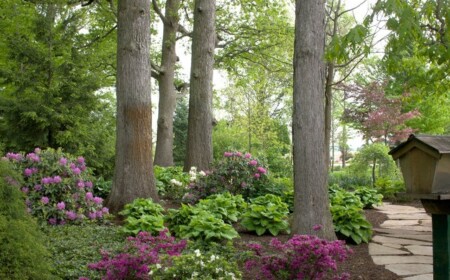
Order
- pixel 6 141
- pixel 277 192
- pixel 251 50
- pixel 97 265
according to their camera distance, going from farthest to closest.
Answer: pixel 251 50 < pixel 6 141 < pixel 277 192 < pixel 97 265

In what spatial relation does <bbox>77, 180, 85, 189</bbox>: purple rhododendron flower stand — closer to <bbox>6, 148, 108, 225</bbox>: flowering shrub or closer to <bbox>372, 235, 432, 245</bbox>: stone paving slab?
<bbox>6, 148, 108, 225</bbox>: flowering shrub

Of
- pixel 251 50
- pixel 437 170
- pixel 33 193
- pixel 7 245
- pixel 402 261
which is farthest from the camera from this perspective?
pixel 251 50

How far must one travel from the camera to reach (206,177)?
918cm

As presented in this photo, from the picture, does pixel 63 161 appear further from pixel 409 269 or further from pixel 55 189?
pixel 409 269

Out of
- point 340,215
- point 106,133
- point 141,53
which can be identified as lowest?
point 340,215

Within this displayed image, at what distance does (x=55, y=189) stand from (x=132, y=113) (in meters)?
1.68

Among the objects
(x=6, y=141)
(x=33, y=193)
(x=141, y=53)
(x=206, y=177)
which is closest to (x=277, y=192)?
(x=206, y=177)

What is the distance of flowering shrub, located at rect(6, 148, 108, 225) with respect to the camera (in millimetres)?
7078

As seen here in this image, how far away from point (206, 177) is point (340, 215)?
3.33 metres

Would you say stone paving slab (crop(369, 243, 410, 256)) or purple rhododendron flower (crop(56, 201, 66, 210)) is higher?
purple rhododendron flower (crop(56, 201, 66, 210))

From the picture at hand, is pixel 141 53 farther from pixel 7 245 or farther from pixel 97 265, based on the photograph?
pixel 7 245

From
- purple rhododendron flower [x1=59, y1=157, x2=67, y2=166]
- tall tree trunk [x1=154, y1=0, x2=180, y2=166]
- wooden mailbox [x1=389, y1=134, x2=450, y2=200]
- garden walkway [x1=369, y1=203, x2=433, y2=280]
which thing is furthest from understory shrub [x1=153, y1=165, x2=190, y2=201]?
wooden mailbox [x1=389, y1=134, x2=450, y2=200]

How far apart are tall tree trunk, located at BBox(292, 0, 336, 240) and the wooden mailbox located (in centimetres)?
232

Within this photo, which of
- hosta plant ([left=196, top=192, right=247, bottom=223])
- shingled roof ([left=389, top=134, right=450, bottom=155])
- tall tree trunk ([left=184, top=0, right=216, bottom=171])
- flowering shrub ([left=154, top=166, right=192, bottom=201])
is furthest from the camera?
tall tree trunk ([left=184, top=0, right=216, bottom=171])
